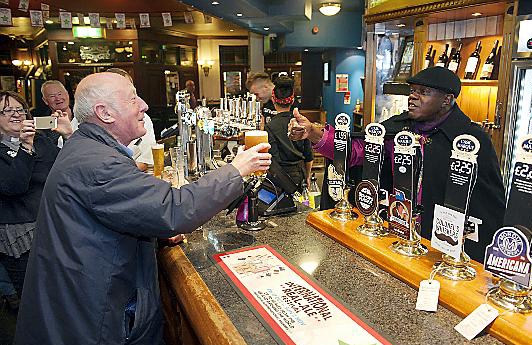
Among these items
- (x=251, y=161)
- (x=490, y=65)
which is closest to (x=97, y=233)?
(x=251, y=161)

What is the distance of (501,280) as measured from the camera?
1.20m

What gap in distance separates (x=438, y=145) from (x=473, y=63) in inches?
90.8

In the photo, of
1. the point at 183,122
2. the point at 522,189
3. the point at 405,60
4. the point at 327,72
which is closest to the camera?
the point at 522,189

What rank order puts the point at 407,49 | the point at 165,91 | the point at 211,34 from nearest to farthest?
the point at 407,49, the point at 165,91, the point at 211,34

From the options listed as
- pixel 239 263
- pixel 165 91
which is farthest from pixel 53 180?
pixel 165 91

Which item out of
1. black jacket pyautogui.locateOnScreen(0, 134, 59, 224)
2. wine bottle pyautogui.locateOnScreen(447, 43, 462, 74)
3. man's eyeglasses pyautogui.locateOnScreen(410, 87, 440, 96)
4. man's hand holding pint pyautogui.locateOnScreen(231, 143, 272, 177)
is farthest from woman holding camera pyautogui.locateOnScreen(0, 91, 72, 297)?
wine bottle pyautogui.locateOnScreen(447, 43, 462, 74)

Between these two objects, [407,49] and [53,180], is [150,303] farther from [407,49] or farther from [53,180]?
Result: [407,49]

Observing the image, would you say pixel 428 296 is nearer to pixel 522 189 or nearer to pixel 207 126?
pixel 522 189

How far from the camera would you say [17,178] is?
2.62m

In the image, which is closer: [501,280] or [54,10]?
[501,280]

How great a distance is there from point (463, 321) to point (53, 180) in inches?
54.2

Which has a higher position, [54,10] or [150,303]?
[54,10]

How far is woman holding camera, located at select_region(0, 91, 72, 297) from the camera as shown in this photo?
2631mm

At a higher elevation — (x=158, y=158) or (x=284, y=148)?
(x=158, y=158)
